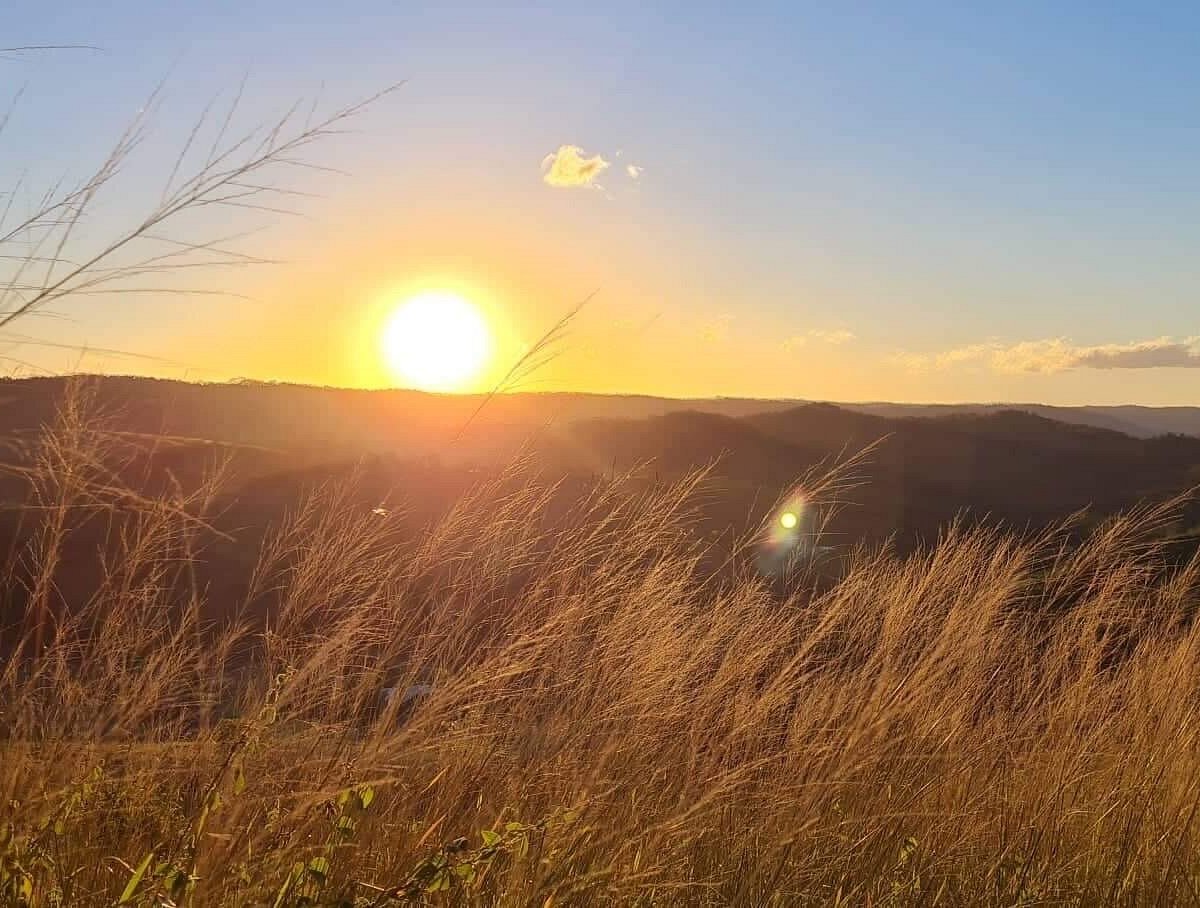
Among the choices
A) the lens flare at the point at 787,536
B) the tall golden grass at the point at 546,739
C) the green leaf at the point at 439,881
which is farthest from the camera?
the lens flare at the point at 787,536

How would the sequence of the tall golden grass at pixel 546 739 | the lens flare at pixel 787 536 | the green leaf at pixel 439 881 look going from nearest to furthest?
the green leaf at pixel 439 881 < the tall golden grass at pixel 546 739 < the lens flare at pixel 787 536

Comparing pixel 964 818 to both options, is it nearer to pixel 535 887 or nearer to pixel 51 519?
pixel 535 887

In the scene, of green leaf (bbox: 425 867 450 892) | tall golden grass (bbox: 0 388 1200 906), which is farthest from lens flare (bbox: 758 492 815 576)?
green leaf (bbox: 425 867 450 892)

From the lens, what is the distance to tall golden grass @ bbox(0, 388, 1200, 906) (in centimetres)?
200

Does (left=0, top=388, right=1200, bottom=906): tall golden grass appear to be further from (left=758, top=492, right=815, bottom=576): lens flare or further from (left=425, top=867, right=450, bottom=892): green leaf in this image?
(left=758, top=492, right=815, bottom=576): lens flare

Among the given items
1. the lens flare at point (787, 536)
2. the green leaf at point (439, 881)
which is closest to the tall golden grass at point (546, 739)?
the green leaf at point (439, 881)

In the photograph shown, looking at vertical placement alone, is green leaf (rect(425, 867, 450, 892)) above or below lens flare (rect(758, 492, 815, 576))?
below

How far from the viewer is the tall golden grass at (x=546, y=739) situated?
2.00 metres

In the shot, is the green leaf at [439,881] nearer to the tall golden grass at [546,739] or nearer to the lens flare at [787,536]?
the tall golden grass at [546,739]

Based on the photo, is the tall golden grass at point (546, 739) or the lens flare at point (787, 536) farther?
the lens flare at point (787, 536)

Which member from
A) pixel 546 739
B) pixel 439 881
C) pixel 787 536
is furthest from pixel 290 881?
pixel 787 536

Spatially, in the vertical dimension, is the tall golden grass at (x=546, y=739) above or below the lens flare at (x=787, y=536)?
below

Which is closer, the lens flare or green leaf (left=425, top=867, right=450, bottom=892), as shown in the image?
green leaf (left=425, top=867, right=450, bottom=892)

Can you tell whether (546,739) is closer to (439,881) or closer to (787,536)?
(439,881)
